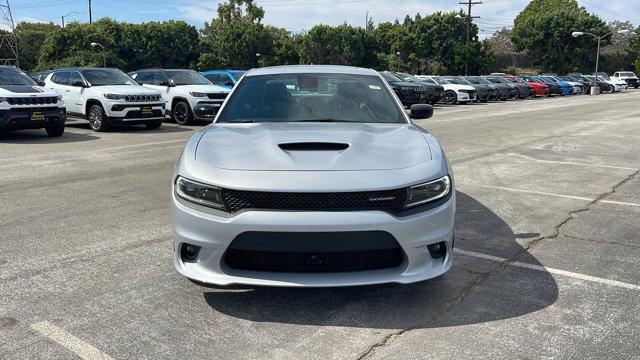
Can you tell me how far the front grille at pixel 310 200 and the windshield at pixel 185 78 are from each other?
1439 cm

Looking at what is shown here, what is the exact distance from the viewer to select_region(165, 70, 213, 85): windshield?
17.0 meters

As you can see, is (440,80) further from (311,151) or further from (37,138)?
(311,151)

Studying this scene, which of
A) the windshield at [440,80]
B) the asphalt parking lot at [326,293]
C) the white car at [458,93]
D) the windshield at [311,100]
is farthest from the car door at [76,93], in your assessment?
the windshield at [440,80]

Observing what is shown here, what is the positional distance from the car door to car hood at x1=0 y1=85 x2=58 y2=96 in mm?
1785

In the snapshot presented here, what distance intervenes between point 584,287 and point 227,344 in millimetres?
2607

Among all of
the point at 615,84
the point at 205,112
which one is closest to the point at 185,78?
the point at 205,112

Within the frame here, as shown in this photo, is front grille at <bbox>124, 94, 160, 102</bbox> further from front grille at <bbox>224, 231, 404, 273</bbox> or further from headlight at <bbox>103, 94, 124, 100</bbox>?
front grille at <bbox>224, 231, 404, 273</bbox>

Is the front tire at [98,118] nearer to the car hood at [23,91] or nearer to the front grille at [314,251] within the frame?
the car hood at [23,91]

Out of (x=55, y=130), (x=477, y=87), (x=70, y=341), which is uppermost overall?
(x=477, y=87)

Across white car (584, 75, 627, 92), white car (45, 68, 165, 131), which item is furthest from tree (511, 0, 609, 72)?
white car (45, 68, 165, 131)

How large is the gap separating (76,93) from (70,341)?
13012mm

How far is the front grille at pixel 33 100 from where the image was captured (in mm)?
11977

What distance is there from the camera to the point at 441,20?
7012 cm

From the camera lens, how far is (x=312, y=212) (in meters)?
3.21
